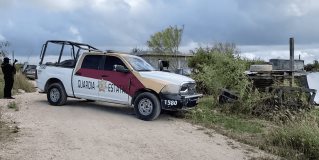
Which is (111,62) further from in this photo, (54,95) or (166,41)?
(166,41)

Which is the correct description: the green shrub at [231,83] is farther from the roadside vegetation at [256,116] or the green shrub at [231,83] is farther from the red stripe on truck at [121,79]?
the red stripe on truck at [121,79]

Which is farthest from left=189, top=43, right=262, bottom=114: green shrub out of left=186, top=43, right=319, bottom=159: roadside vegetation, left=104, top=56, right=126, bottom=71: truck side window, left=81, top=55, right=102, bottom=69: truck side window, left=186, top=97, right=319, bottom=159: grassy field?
left=81, top=55, right=102, bottom=69: truck side window

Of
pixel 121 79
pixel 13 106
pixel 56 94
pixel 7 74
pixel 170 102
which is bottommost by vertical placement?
pixel 13 106

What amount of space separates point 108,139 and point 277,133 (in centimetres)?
386

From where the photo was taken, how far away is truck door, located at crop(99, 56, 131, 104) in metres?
13.7

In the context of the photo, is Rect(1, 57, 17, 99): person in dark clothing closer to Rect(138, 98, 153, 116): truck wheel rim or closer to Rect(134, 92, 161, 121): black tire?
Rect(134, 92, 161, 121): black tire

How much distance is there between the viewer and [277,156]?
945 cm

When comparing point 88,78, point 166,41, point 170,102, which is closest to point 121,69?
point 88,78

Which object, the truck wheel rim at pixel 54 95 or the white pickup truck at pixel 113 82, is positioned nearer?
the white pickup truck at pixel 113 82

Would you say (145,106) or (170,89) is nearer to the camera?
(170,89)

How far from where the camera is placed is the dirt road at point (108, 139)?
8867mm

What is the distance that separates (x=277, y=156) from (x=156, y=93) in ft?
15.3

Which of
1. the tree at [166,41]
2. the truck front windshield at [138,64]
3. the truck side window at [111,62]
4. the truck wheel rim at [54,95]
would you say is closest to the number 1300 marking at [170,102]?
the truck front windshield at [138,64]

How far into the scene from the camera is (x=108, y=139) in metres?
10.2
